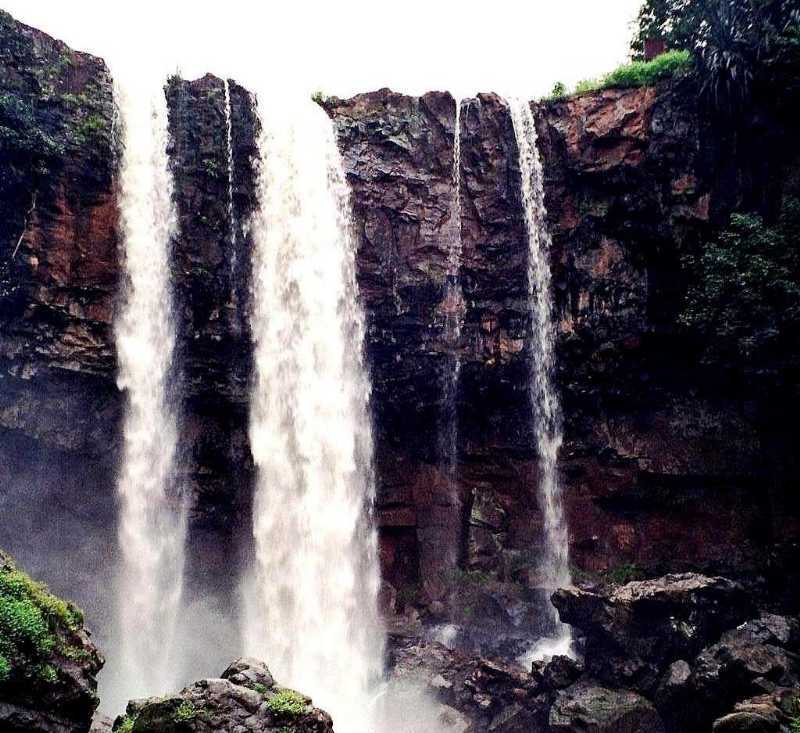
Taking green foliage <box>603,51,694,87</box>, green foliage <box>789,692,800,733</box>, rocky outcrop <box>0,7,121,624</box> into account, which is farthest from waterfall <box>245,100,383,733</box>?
green foliage <box>789,692,800,733</box>

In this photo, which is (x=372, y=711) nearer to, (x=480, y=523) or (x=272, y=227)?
(x=480, y=523)

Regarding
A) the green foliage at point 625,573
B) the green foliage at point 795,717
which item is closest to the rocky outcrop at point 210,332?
the green foliage at point 625,573

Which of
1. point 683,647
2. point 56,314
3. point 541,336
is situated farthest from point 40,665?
point 541,336

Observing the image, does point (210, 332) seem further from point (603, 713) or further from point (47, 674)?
point (603, 713)

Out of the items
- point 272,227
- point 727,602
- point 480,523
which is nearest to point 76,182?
point 272,227

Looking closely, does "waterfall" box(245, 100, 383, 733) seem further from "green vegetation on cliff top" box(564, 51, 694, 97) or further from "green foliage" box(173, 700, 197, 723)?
"green vegetation on cliff top" box(564, 51, 694, 97)

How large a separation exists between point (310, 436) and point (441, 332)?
17.2ft

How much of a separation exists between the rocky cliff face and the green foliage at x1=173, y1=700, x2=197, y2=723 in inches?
399

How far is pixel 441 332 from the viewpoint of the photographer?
Answer: 2147 cm

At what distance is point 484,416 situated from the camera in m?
22.0

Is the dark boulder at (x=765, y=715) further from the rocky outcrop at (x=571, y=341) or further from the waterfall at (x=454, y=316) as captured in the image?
the waterfall at (x=454, y=316)

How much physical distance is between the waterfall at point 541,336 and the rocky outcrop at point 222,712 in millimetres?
12505

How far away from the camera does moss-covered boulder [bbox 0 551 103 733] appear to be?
880cm

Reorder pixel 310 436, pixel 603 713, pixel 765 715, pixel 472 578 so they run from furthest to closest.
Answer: pixel 472 578 < pixel 310 436 < pixel 603 713 < pixel 765 715
